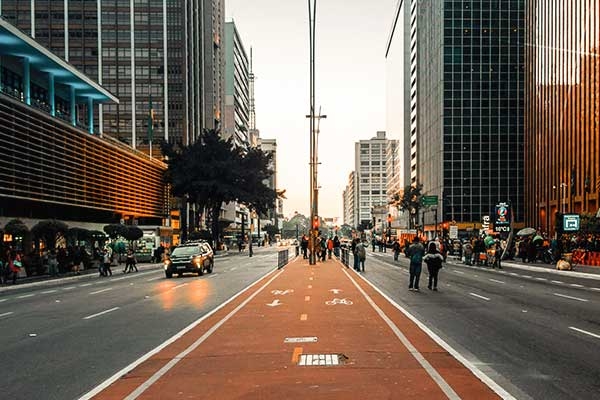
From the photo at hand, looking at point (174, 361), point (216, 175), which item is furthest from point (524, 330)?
point (216, 175)

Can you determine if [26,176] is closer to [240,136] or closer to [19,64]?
[19,64]

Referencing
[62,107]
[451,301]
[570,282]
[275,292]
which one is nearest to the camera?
[451,301]

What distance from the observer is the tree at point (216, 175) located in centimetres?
8406

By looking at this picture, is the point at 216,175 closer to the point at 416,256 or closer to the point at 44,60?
the point at 44,60

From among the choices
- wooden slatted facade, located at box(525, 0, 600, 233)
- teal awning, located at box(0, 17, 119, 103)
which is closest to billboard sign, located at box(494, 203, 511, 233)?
wooden slatted facade, located at box(525, 0, 600, 233)

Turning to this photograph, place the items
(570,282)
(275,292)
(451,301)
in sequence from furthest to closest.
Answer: (570,282) < (275,292) < (451,301)

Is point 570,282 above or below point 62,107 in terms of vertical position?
below

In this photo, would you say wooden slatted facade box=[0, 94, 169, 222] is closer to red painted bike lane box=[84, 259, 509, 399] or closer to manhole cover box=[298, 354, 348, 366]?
red painted bike lane box=[84, 259, 509, 399]

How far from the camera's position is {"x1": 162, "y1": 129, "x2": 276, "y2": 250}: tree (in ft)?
276

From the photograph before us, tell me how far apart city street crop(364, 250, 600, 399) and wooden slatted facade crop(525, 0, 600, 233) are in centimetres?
4326

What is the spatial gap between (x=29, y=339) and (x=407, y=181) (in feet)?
491

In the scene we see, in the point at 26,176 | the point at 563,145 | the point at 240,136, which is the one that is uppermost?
the point at 240,136

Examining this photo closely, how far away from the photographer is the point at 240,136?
6905 inches

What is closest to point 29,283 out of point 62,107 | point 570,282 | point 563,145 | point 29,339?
point 29,339
